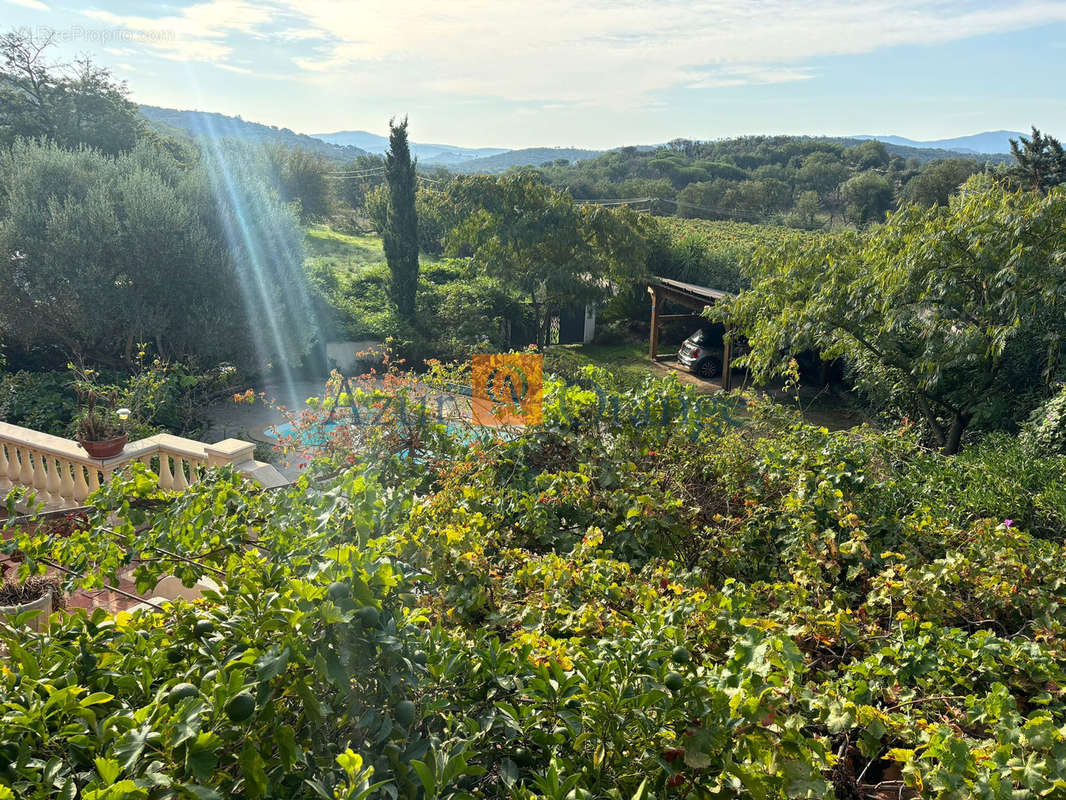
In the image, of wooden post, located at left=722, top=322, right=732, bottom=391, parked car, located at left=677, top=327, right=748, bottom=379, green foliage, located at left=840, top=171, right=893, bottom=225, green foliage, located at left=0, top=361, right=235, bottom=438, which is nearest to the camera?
green foliage, located at left=0, top=361, right=235, bottom=438

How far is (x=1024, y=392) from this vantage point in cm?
927

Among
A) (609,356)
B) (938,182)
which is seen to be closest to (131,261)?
(609,356)

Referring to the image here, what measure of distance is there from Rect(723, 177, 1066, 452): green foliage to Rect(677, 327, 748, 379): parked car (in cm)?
541

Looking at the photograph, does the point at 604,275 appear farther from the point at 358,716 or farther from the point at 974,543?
the point at 358,716

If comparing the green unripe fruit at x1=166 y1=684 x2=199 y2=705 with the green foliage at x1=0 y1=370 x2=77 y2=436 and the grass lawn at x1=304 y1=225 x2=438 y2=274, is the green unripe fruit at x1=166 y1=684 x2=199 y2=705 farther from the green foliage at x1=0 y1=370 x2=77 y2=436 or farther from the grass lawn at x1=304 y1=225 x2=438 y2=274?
the grass lawn at x1=304 y1=225 x2=438 y2=274

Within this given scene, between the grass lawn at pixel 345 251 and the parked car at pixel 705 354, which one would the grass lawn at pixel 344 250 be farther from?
the parked car at pixel 705 354

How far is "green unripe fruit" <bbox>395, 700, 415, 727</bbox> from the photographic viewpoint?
→ 127 centimetres

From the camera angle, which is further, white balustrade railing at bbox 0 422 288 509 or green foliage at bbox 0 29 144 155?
green foliage at bbox 0 29 144 155

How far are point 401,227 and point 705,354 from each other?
29.9 feet

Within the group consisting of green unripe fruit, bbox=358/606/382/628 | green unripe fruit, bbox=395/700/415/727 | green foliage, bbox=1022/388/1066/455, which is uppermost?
green unripe fruit, bbox=358/606/382/628

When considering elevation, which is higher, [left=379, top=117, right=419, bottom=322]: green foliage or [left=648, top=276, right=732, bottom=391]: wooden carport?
[left=379, top=117, right=419, bottom=322]: green foliage

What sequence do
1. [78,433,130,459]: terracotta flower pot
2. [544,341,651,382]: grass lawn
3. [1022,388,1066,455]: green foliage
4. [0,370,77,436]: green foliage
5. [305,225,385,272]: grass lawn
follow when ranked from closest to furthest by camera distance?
[78,433,130,459]: terracotta flower pot → [1022,388,1066,455]: green foliage → [0,370,77,436]: green foliage → [544,341,651,382]: grass lawn → [305,225,385,272]: grass lawn

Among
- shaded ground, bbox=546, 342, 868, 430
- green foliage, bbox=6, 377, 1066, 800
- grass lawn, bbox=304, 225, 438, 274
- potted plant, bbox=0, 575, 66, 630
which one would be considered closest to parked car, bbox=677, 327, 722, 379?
shaded ground, bbox=546, 342, 868, 430

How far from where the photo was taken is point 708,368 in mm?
16969
